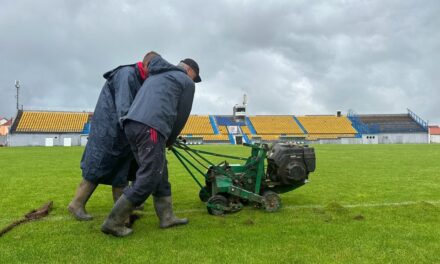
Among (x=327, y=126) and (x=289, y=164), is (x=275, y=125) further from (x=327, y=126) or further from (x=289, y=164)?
(x=289, y=164)

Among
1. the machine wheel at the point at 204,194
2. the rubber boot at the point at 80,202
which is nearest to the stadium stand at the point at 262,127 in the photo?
the machine wheel at the point at 204,194

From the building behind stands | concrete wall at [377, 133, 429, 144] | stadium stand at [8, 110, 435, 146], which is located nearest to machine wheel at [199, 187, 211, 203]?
the building behind stands

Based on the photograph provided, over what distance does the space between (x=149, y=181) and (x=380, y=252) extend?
7.16 feet

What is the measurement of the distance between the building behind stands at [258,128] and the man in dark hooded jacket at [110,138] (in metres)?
47.7

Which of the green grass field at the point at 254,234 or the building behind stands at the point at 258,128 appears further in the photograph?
the building behind stands at the point at 258,128

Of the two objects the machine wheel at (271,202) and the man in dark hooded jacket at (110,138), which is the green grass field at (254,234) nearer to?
the machine wheel at (271,202)

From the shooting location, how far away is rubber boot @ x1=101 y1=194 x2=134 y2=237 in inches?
147

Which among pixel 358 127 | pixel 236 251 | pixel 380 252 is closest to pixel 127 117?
pixel 236 251

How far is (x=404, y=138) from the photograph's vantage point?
6188cm

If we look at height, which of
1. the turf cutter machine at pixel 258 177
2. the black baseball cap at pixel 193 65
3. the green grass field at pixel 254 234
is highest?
the black baseball cap at pixel 193 65

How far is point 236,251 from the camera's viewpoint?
3.41 meters

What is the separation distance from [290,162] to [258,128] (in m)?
59.1

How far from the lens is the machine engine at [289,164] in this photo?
5.31 metres

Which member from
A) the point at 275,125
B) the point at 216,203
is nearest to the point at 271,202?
the point at 216,203
